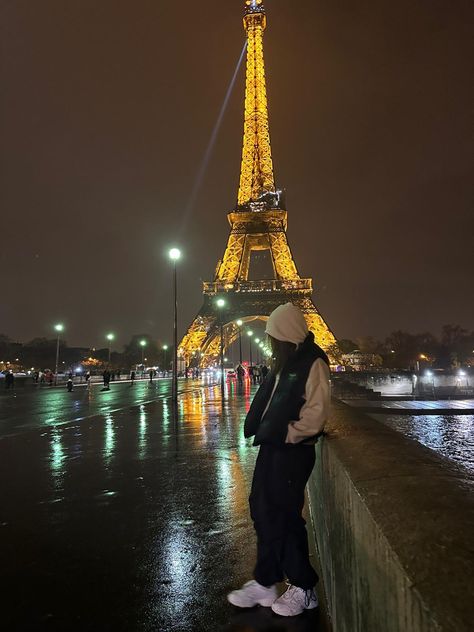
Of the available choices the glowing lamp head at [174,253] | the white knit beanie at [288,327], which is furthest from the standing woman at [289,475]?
the glowing lamp head at [174,253]

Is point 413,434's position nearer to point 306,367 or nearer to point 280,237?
A: point 306,367

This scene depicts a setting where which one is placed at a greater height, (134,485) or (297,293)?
(297,293)

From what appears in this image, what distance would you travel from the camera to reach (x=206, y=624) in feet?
8.40

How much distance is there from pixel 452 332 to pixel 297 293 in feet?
229

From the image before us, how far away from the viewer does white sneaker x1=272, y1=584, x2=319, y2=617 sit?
8.54ft

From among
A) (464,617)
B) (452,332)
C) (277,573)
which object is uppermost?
(452,332)

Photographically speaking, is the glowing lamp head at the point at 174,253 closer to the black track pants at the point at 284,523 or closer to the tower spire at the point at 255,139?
the black track pants at the point at 284,523

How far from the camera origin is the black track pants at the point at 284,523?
102 inches

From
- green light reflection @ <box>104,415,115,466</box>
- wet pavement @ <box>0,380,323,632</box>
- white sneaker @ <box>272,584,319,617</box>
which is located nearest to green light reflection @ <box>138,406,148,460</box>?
wet pavement @ <box>0,380,323,632</box>

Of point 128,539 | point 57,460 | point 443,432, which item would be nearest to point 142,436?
point 57,460

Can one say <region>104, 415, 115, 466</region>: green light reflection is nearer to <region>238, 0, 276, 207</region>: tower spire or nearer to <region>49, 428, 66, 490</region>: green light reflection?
<region>49, 428, 66, 490</region>: green light reflection

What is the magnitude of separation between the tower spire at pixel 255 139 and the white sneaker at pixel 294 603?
54215 mm

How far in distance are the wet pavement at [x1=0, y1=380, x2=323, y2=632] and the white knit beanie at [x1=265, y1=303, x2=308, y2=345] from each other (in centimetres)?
164

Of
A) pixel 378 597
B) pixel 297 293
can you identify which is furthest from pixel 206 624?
pixel 297 293
